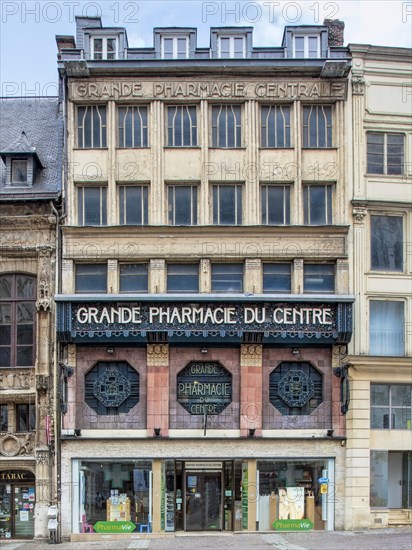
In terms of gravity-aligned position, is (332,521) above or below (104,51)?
below

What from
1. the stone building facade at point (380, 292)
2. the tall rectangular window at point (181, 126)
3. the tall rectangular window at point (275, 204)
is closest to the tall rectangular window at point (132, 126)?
the tall rectangular window at point (181, 126)

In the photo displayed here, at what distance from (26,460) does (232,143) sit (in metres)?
15.2

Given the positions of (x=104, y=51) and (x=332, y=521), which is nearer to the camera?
(x=332, y=521)

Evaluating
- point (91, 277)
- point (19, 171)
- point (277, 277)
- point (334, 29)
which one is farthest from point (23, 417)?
point (334, 29)

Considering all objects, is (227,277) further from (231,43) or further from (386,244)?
(231,43)

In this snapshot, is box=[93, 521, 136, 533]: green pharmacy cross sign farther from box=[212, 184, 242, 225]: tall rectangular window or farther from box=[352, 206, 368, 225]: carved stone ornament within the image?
box=[352, 206, 368, 225]: carved stone ornament

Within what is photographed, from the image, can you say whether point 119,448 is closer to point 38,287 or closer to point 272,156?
point 38,287

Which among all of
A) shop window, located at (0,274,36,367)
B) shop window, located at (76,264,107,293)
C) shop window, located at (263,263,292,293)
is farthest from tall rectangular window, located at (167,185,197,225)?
shop window, located at (0,274,36,367)

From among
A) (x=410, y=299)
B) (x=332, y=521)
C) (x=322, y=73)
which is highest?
(x=322, y=73)

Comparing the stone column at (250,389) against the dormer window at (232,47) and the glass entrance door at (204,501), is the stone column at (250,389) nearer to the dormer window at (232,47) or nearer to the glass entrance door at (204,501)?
the glass entrance door at (204,501)

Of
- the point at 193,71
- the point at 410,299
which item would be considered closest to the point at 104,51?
the point at 193,71

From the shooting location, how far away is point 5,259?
34.3m

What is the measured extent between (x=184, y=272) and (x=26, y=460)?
9714 mm

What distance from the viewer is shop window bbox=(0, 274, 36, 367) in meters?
34.1
